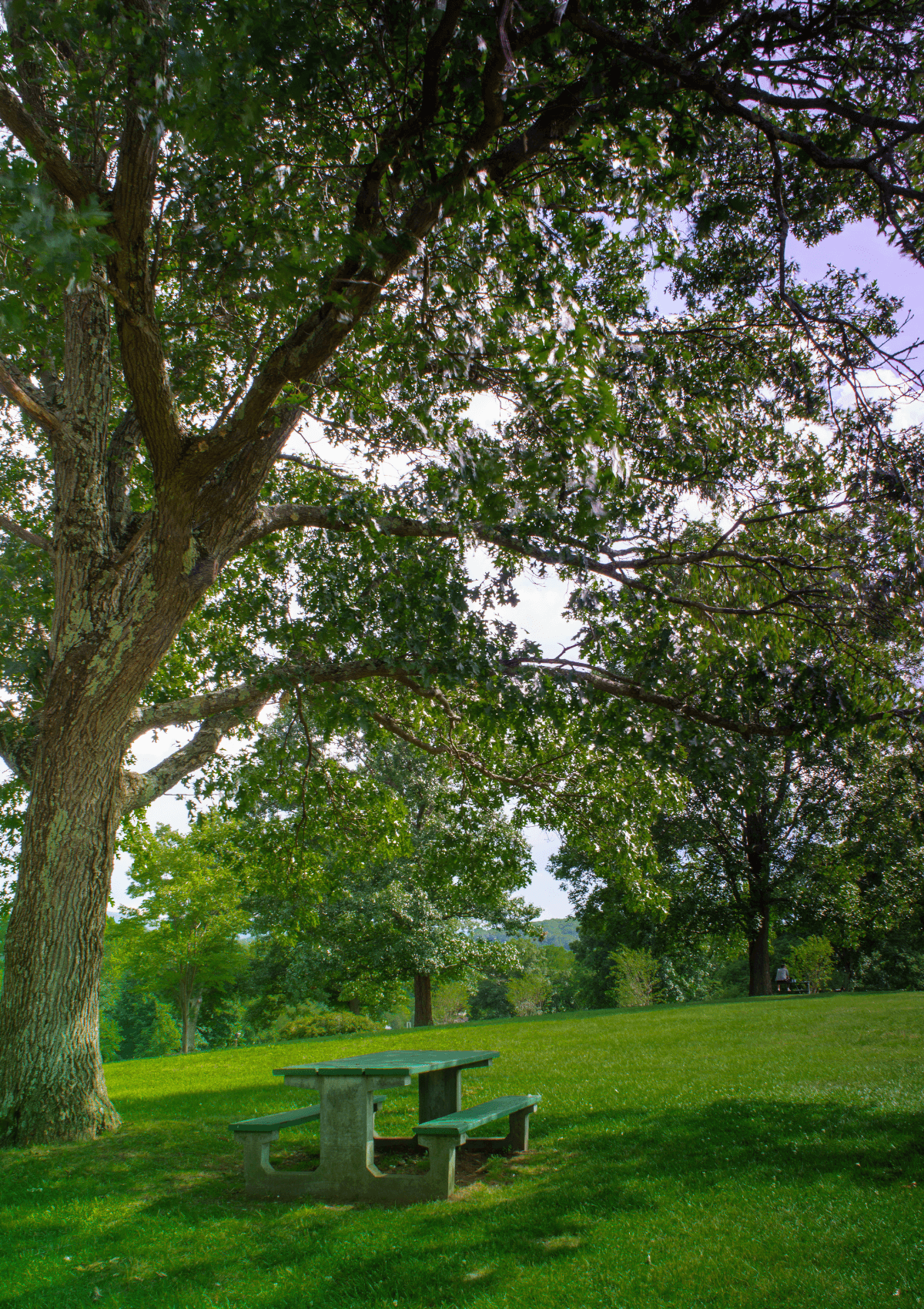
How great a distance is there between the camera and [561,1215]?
4.92m

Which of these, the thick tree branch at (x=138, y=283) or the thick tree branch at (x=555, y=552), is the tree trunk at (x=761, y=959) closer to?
the thick tree branch at (x=555, y=552)

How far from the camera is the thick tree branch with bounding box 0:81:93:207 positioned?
6426 millimetres

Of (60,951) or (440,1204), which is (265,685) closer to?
(60,951)

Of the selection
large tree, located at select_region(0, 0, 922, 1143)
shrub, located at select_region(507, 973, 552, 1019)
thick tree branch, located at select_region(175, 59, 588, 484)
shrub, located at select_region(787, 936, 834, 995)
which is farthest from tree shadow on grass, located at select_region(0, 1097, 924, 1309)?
shrub, located at select_region(507, 973, 552, 1019)

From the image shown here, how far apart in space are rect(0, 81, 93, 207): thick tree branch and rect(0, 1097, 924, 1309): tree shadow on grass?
7.30m

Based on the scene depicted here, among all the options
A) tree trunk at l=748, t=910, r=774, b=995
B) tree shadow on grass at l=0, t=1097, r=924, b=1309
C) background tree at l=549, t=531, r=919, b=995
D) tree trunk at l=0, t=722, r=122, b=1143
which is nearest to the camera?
tree shadow on grass at l=0, t=1097, r=924, b=1309

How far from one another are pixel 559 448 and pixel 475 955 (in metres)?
23.5

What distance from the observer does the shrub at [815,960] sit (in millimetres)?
32656

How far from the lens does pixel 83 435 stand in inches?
339

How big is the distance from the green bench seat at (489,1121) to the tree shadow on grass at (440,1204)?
0.28 meters

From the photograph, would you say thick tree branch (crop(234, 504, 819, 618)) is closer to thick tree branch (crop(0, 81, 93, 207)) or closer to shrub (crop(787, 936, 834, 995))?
thick tree branch (crop(0, 81, 93, 207))

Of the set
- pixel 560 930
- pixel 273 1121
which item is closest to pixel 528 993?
pixel 273 1121

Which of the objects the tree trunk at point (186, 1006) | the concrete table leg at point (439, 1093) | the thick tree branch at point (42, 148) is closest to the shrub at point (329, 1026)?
the tree trunk at point (186, 1006)

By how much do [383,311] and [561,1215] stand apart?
27.8 ft
